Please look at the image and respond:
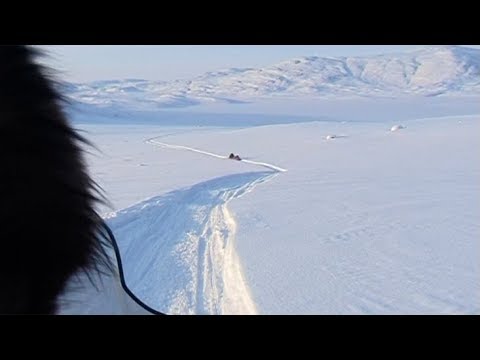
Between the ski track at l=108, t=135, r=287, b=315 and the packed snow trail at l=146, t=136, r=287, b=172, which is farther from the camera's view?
the packed snow trail at l=146, t=136, r=287, b=172

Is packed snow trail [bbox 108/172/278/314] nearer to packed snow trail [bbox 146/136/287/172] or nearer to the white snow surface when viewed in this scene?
the white snow surface

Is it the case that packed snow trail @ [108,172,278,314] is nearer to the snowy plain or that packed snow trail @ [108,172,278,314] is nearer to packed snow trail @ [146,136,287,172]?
the snowy plain

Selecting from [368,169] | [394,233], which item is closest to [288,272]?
[394,233]

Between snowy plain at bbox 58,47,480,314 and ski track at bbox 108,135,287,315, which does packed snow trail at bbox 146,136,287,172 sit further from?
ski track at bbox 108,135,287,315

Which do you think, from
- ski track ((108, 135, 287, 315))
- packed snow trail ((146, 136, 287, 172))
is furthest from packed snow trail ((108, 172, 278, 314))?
packed snow trail ((146, 136, 287, 172))

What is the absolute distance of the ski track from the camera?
6.45ft

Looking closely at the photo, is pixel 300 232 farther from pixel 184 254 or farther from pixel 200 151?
pixel 200 151

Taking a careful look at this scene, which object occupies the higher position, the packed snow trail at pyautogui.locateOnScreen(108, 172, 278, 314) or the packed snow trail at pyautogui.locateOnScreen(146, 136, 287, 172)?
the packed snow trail at pyautogui.locateOnScreen(108, 172, 278, 314)

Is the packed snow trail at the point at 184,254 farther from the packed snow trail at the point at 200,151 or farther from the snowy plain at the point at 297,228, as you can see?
the packed snow trail at the point at 200,151

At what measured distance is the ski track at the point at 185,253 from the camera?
6.45 ft

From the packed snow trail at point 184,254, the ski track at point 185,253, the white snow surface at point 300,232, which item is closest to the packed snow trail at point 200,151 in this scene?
the white snow surface at point 300,232

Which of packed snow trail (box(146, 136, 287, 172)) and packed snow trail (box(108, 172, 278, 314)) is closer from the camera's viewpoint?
packed snow trail (box(108, 172, 278, 314))
